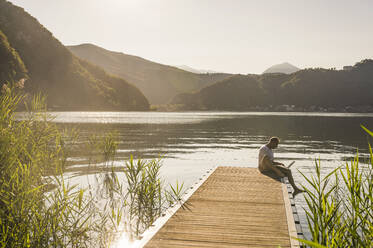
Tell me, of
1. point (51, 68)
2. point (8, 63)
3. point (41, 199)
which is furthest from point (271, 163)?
point (51, 68)

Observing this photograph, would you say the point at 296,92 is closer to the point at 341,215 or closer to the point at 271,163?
the point at 271,163

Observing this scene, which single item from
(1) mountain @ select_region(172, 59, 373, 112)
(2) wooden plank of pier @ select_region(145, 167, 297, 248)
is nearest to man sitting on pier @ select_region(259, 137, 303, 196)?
(2) wooden plank of pier @ select_region(145, 167, 297, 248)

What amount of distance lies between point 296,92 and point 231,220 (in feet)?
460

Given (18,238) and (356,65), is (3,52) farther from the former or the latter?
(356,65)

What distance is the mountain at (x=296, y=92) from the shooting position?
125188mm

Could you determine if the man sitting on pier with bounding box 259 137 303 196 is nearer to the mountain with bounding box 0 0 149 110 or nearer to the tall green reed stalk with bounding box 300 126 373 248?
the tall green reed stalk with bounding box 300 126 373 248

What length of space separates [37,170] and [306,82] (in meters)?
143

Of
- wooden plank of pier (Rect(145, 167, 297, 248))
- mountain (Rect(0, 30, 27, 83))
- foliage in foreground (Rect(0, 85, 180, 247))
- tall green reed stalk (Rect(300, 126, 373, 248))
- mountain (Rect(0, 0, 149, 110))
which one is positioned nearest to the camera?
tall green reed stalk (Rect(300, 126, 373, 248))

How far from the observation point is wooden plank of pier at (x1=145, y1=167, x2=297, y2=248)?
486 centimetres

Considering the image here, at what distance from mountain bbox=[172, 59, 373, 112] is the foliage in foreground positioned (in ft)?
432

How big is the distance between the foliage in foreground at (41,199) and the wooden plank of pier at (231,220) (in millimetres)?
1246

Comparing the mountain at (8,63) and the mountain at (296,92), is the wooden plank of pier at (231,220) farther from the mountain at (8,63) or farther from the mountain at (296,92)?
the mountain at (296,92)

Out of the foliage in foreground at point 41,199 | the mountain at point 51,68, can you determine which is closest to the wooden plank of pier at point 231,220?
the foliage in foreground at point 41,199

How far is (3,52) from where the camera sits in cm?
8606
